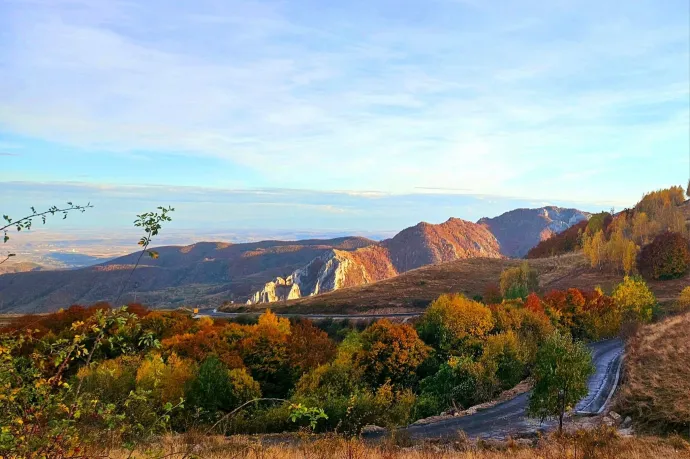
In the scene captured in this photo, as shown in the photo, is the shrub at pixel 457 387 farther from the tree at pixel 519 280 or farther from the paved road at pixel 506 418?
the tree at pixel 519 280

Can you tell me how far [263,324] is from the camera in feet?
166

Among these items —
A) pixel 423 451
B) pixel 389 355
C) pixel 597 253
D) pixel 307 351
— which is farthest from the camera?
pixel 597 253

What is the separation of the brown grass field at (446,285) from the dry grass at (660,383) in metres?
42.0

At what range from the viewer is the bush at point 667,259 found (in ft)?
273

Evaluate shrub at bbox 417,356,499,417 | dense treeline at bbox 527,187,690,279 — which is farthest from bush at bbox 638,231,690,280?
shrub at bbox 417,356,499,417

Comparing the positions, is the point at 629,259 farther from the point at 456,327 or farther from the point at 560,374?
the point at 560,374

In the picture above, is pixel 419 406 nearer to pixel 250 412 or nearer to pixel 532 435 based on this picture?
pixel 532 435

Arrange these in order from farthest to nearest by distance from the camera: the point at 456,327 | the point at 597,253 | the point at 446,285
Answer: the point at 446,285
the point at 597,253
the point at 456,327

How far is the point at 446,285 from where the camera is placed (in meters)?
102

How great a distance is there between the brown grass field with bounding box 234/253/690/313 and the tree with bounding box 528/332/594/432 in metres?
61.8

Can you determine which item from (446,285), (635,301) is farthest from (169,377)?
(446,285)

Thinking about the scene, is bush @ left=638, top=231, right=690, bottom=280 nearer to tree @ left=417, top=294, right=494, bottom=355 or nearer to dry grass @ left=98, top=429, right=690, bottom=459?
tree @ left=417, top=294, right=494, bottom=355

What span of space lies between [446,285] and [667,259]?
43011mm

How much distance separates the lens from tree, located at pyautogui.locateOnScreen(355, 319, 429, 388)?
127 feet
